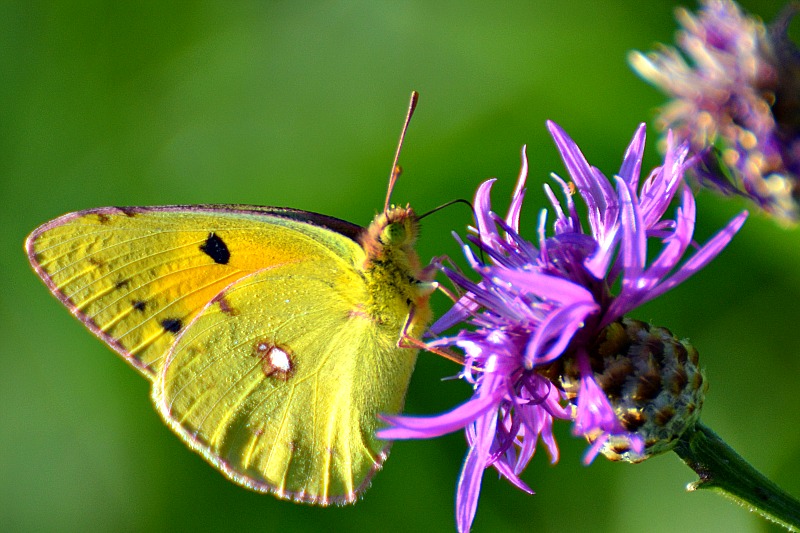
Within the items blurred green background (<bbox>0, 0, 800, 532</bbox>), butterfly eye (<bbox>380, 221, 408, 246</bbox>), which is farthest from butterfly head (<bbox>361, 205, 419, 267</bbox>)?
blurred green background (<bbox>0, 0, 800, 532</bbox>)

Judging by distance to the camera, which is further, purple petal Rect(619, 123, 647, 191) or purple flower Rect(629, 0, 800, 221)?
purple petal Rect(619, 123, 647, 191)

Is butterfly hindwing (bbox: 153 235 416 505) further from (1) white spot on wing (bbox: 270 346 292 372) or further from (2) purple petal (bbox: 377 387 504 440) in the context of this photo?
(2) purple petal (bbox: 377 387 504 440)

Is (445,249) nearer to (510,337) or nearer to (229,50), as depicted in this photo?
(229,50)

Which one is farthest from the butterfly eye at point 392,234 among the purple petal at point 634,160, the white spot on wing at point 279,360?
the purple petal at point 634,160

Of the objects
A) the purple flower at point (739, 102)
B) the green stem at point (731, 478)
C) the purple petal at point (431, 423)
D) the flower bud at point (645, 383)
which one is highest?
the purple flower at point (739, 102)

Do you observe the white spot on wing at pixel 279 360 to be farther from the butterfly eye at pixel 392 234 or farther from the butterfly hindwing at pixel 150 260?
the butterfly eye at pixel 392 234

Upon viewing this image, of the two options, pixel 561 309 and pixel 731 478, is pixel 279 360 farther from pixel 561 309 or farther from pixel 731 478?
pixel 731 478
